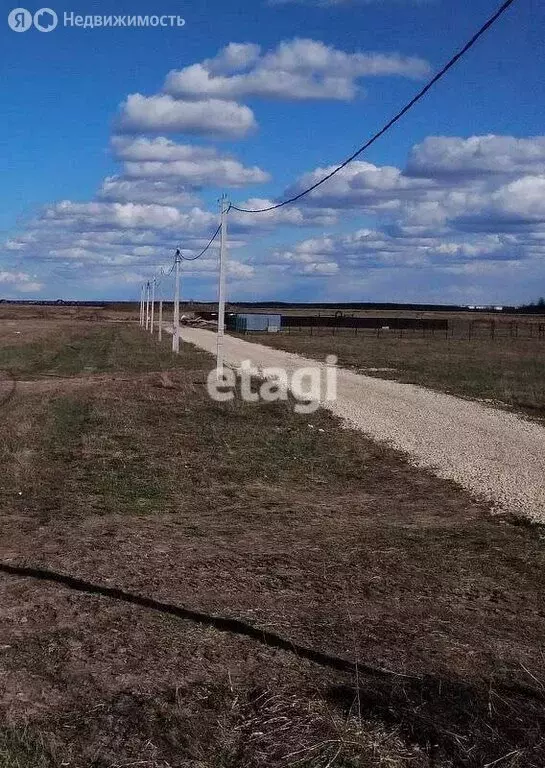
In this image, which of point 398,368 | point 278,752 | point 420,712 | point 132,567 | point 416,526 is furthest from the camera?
point 398,368

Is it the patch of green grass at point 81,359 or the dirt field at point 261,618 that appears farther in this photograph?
the patch of green grass at point 81,359

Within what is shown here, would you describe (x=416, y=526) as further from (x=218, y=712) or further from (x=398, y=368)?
(x=398, y=368)

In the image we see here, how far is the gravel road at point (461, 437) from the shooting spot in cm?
1048

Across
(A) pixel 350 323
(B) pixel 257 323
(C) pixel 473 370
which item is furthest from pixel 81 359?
(A) pixel 350 323

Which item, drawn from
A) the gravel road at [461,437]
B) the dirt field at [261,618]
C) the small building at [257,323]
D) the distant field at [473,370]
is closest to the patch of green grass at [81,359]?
the distant field at [473,370]

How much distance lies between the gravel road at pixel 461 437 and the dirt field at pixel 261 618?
50 cm

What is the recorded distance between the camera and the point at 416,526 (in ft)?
29.0

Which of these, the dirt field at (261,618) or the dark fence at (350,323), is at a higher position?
the dark fence at (350,323)

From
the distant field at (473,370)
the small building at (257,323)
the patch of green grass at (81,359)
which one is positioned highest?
the small building at (257,323)

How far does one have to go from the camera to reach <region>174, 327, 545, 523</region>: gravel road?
10.5 m

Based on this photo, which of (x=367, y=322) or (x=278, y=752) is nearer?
(x=278, y=752)

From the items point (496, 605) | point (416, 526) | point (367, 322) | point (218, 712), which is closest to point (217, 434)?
point (416, 526)

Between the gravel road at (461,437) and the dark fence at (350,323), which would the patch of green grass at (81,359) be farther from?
the dark fence at (350,323)

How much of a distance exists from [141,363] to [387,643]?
29259 mm
